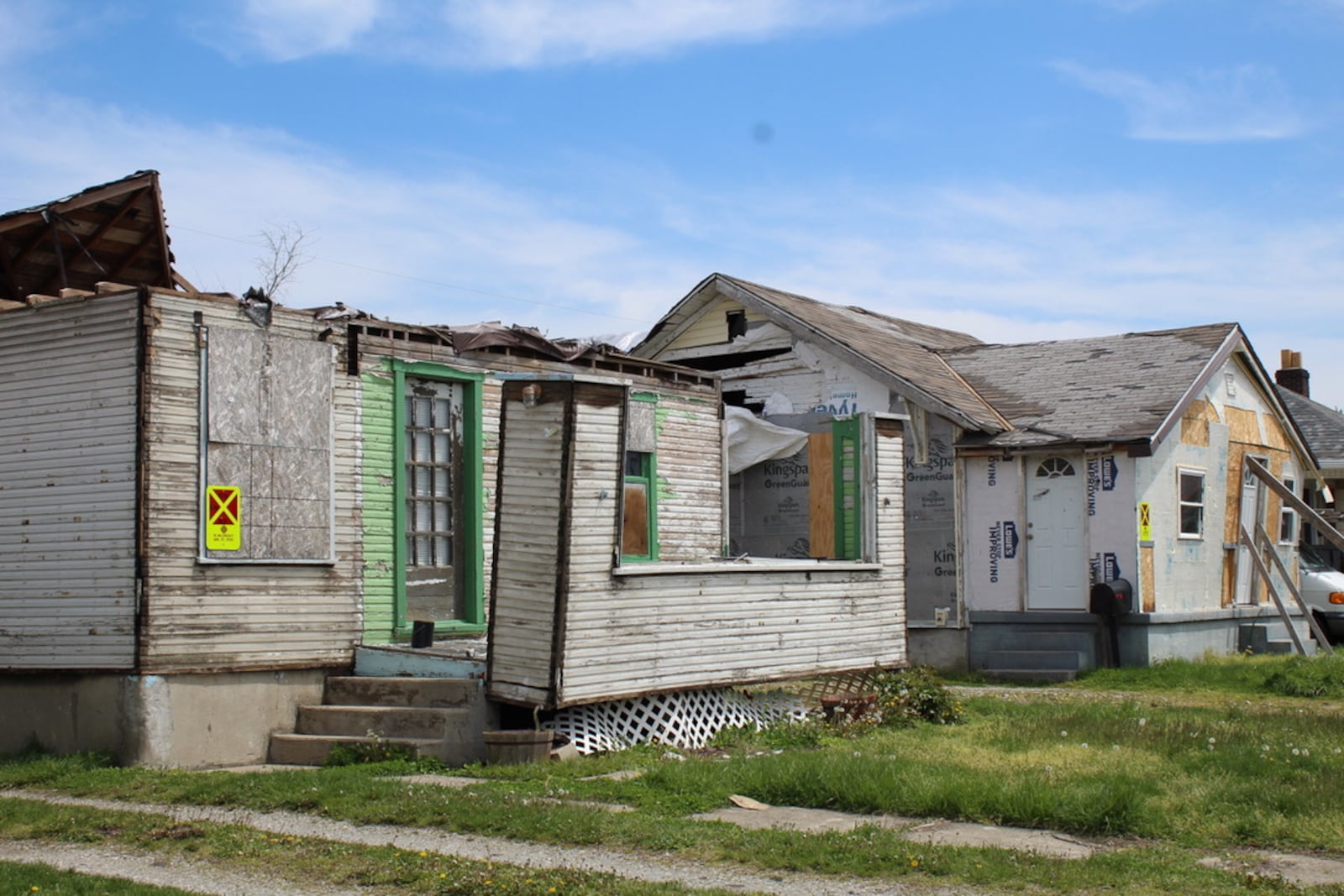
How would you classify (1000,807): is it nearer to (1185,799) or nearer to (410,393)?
(1185,799)

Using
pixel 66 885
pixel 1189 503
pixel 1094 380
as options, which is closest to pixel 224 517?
pixel 66 885

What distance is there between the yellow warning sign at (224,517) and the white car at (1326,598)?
18.7 meters

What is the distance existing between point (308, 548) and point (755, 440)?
8.96 meters

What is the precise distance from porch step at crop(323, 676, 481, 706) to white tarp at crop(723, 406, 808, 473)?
8.89 meters

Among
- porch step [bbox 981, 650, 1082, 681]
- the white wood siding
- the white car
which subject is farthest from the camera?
the white car

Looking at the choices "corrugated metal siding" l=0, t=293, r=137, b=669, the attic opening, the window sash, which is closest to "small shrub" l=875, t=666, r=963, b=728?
"corrugated metal siding" l=0, t=293, r=137, b=669

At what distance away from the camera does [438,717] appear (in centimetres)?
1145

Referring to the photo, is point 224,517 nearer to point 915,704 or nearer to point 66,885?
point 66,885

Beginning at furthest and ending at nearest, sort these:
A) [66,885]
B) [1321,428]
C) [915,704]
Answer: [1321,428], [915,704], [66,885]

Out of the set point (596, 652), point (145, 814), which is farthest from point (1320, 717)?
point (145, 814)

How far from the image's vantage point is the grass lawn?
7.50 metres

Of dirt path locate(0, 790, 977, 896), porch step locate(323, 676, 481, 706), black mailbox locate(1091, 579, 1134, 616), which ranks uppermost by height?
black mailbox locate(1091, 579, 1134, 616)

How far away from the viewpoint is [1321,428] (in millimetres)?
30141

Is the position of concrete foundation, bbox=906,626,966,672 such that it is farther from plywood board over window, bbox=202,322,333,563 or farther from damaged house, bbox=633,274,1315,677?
plywood board over window, bbox=202,322,333,563
